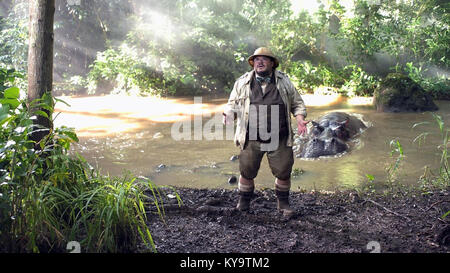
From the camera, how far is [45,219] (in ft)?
10.3

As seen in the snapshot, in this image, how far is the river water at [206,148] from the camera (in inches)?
258

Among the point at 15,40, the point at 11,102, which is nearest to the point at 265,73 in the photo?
the point at 11,102

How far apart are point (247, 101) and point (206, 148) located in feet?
13.5

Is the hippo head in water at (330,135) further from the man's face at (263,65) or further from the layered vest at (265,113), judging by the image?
the man's face at (263,65)

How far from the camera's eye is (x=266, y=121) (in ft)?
14.5

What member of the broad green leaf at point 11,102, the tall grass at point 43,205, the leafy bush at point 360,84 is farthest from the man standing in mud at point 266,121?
the leafy bush at point 360,84

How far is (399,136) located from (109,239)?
24.5 feet

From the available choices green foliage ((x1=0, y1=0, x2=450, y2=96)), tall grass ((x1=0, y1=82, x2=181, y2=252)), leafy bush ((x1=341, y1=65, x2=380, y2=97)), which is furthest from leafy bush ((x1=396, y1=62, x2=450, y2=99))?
tall grass ((x1=0, y1=82, x2=181, y2=252))

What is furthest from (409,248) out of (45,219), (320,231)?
(45,219)

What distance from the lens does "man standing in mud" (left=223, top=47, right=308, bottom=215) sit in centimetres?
440

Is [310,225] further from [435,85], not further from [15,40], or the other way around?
[15,40]

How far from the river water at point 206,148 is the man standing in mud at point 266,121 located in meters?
1.29

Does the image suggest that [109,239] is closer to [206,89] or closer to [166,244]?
[166,244]

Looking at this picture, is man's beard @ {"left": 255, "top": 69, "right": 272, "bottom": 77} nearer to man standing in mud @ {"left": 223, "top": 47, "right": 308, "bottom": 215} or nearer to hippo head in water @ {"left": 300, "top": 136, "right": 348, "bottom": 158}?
man standing in mud @ {"left": 223, "top": 47, "right": 308, "bottom": 215}
